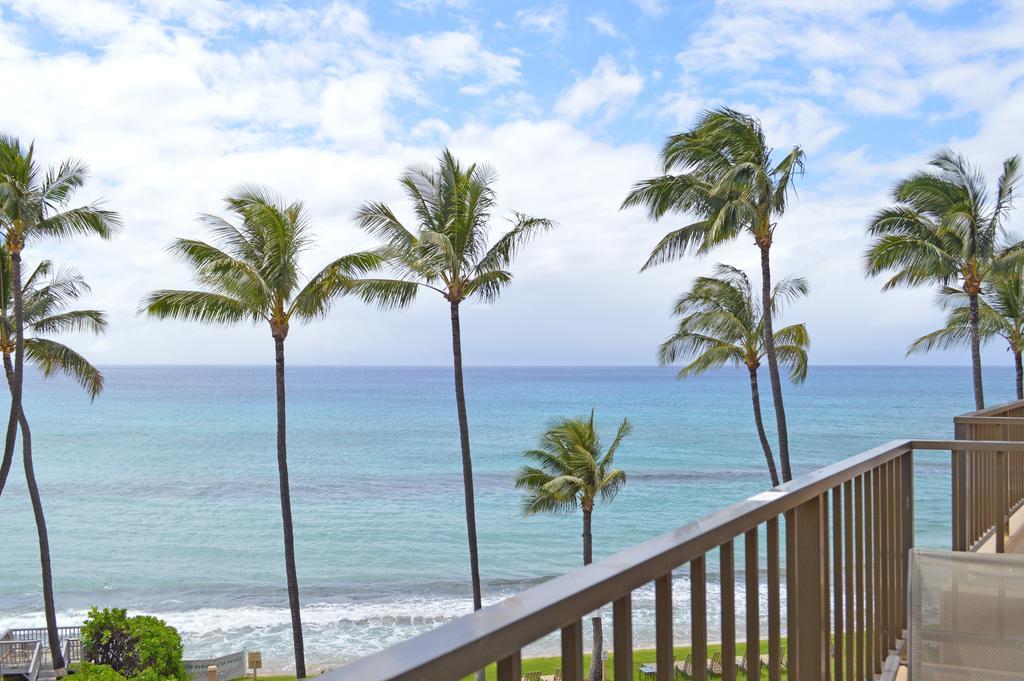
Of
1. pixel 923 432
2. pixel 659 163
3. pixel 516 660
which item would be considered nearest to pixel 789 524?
pixel 516 660

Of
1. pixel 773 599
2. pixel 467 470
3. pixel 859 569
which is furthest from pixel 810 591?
pixel 467 470

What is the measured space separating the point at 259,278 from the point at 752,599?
53.6ft

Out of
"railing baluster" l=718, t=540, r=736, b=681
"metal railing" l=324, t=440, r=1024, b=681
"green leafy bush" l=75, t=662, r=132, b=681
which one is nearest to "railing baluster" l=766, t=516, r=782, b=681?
"metal railing" l=324, t=440, r=1024, b=681

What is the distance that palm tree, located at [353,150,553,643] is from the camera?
18.5 m

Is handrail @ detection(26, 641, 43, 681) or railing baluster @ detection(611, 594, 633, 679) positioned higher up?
A: railing baluster @ detection(611, 594, 633, 679)

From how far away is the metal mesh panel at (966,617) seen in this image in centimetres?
220

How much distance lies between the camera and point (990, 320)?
83.4 ft

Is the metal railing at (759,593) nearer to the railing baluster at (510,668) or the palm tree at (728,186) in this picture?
the railing baluster at (510,668)

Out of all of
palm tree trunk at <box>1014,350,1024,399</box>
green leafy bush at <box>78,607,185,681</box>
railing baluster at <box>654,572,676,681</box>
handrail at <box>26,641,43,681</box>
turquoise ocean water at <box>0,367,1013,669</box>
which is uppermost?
railing baluster at <box>654,572,676,681</box>

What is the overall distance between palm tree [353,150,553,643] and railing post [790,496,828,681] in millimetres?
16469

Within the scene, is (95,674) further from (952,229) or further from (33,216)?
(952,229)

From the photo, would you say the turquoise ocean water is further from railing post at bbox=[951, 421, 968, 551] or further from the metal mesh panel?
railing post at bbox=[951, 421, 968, 551]

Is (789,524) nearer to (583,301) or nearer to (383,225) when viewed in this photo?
(383,225)

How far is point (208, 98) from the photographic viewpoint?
228 ft
